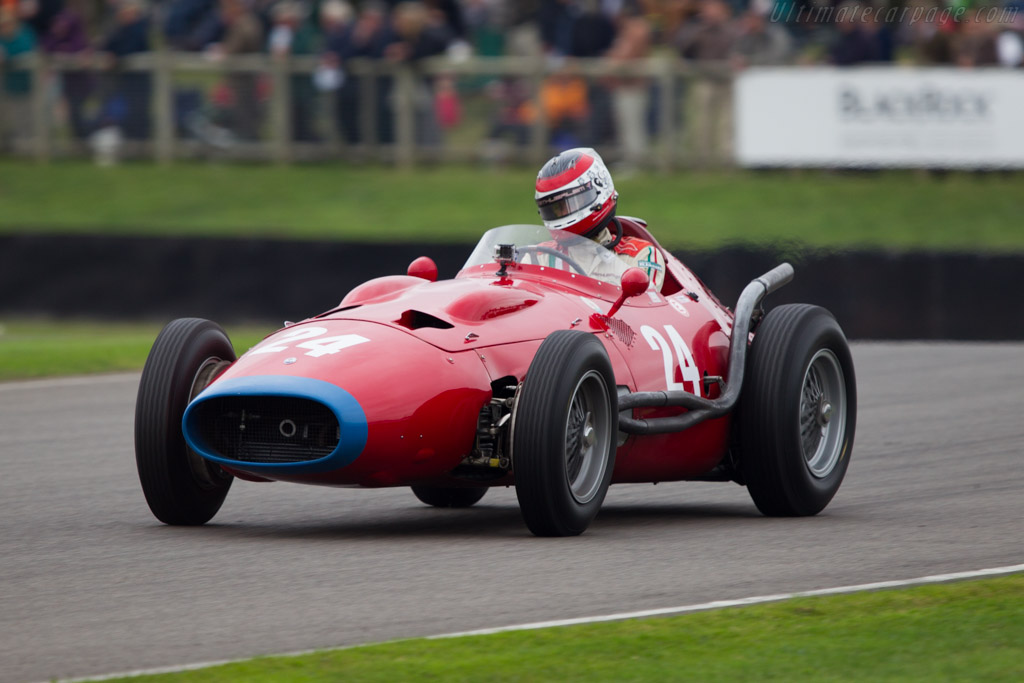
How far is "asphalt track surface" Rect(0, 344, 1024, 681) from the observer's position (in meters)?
5.05

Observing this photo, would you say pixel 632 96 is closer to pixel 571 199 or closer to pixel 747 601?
pixel 571 199

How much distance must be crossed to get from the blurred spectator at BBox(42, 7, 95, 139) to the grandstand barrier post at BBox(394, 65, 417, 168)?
4019mm

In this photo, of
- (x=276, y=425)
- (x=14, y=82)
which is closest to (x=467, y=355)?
(x=276, y=425)

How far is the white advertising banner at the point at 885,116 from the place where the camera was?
60.4 ft

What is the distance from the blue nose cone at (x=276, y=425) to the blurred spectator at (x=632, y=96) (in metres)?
14.2

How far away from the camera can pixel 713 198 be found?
66.0 feet

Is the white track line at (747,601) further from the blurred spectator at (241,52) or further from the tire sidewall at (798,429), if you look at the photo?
the blurred spectator at (241,52)

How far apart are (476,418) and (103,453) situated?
3608 millimetres

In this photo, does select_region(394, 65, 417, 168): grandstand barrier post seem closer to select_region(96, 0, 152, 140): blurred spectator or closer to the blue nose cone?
select_region(96, 0, 152, 140): blurred spectator

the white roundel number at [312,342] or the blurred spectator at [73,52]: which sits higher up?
the white roundel number at [312,342]

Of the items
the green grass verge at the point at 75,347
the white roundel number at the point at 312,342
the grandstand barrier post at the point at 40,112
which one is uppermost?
the white roundel number at the point at 312,342

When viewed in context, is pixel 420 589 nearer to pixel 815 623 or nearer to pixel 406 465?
pixel 406 465

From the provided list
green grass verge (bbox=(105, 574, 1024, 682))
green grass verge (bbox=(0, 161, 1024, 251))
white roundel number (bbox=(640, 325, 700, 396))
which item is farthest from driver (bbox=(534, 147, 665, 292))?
green grass verge (bbox=(0, 161, 1024, 251))

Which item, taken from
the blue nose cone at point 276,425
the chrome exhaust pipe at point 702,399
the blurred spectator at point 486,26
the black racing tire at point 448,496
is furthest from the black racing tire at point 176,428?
the blurred spectator at point 486,26
